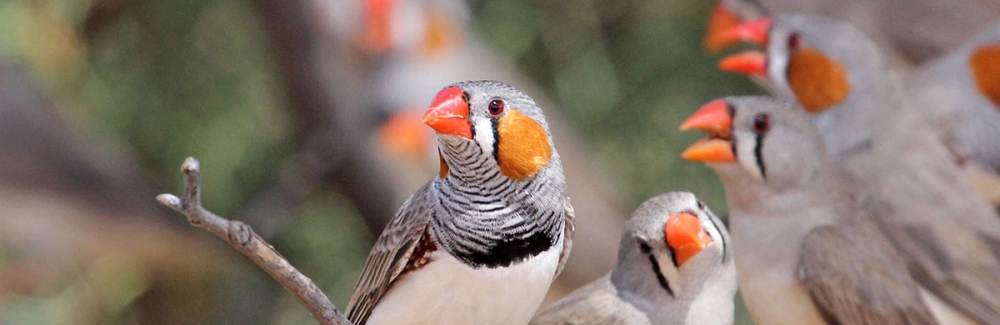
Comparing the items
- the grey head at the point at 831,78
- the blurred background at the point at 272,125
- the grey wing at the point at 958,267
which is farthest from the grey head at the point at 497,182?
the blurred background at the point at 272,125

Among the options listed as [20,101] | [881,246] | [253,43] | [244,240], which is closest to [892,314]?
[881,246]

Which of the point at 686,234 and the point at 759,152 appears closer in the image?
the point at 686,234

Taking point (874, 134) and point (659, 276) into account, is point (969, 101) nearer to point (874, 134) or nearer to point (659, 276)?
point (874, 134)

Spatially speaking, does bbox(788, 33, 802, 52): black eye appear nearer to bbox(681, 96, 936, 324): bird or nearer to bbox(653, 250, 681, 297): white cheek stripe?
bbox(681, 96, 936, 324): bird

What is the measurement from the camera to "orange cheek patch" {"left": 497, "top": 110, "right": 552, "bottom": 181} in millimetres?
786

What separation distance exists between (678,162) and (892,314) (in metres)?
1.99

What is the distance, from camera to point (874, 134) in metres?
1.74

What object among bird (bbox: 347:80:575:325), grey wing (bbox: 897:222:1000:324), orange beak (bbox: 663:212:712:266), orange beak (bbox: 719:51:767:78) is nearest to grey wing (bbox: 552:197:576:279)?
bird (bbox: 347:80:575:325)

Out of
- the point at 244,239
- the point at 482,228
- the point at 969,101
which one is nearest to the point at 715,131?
the point at 482,228

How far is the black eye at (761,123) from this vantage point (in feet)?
3.87

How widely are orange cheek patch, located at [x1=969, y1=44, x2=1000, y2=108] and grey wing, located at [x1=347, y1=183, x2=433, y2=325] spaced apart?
1.43 meters

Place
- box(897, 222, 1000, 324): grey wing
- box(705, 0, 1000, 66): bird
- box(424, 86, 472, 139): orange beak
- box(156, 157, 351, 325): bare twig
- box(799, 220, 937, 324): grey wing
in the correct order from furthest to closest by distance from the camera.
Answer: box(705, 0, 1000, 66): bird
box(897, 222, 1000, 324): grey wing
box(799, 220, 937, 324): grey wing
box(424, 86, 472, 139): orange beak
box(156, 157, 351, 325): bare twig

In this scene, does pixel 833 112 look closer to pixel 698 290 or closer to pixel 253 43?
pixel 698 290

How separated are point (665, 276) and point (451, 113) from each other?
15.9 inches
